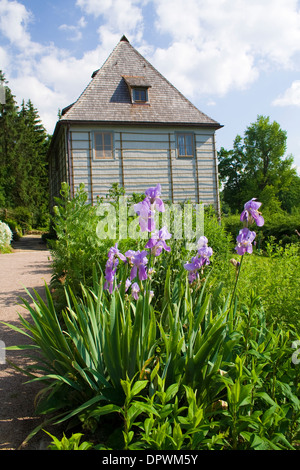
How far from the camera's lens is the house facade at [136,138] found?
13594mm

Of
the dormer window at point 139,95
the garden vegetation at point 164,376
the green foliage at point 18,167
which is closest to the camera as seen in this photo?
the garden vegetation at point 164,376

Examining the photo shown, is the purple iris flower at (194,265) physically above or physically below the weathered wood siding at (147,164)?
below

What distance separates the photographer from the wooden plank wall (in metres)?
13.6

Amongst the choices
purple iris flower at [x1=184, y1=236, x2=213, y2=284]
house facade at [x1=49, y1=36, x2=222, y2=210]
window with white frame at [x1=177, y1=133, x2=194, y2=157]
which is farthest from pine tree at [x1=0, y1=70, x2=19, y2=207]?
purple iris flower at [x1=184, y1=236, x2=213, y2=284]

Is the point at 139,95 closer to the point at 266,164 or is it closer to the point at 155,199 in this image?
the point at 155,199

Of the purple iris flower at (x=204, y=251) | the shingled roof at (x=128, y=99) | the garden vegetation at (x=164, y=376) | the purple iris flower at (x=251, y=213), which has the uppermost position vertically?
the shingled roof at (x=128, y=99)

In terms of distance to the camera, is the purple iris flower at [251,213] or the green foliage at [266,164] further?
the green foliage at [266,164]

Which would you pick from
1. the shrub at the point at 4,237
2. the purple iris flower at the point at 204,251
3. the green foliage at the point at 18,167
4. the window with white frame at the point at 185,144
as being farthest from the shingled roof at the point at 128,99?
the green foliage at the point at 18,167

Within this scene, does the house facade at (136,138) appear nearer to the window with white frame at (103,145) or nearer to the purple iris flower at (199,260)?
the window with white frame at (103,145)

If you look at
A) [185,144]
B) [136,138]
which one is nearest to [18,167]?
[136,138]

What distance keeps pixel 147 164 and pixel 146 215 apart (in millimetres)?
12629

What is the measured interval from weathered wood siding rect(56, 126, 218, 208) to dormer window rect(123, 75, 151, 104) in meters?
1.35

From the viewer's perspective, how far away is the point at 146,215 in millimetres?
1988

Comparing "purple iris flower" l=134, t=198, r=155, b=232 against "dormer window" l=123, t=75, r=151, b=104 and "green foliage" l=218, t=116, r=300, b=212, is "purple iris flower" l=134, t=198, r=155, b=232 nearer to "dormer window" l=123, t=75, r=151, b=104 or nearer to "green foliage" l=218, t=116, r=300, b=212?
"dormer window" l=123, t=75, r=151, b=104
